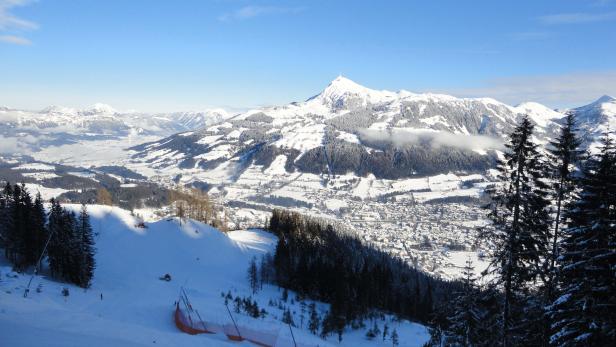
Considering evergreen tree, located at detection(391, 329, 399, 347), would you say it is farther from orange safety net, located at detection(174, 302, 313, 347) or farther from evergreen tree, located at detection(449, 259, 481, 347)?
orange safety net, located at detection(174, 302, 313, 347)

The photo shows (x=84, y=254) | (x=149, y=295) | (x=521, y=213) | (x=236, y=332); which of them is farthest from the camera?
(x=84, y=254)

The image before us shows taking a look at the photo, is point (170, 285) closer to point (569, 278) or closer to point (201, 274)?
point (201, 274)

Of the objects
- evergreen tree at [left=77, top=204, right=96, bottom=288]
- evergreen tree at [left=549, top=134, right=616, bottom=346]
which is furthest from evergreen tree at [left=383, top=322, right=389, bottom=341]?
evergreen tree at [left=549, top=134, right=616, bottom=346]

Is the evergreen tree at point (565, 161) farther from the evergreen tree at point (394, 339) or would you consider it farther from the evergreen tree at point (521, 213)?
the evergreen tree at point (394, 339)

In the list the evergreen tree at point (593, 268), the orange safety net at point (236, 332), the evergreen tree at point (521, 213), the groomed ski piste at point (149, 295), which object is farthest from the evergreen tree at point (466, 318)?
the evergreen tree at point (593, 268)

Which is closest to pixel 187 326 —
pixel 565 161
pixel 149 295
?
pixel 149 295

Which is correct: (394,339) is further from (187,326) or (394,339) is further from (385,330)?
(187,326)

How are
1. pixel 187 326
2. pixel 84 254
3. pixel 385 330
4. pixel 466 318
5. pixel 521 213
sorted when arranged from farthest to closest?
pixel 385 330 < pixel 84 254 < pixel 466 318 < pixel 187 326 < pixel 521 213
